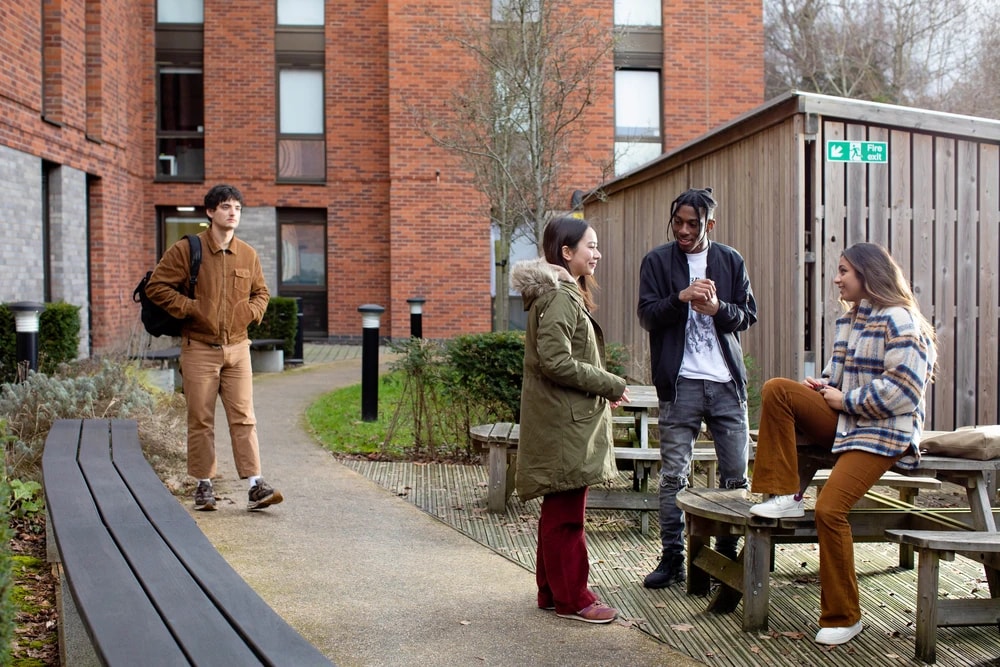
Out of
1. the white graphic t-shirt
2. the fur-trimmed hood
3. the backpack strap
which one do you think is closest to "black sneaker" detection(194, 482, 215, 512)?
the backpack strap

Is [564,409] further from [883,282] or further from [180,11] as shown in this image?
[180,11]

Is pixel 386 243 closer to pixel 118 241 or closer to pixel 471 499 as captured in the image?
pixel 118 241

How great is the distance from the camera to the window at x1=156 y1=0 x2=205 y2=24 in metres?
23.2

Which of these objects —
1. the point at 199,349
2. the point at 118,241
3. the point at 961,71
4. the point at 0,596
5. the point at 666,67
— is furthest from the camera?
the point at 961,71

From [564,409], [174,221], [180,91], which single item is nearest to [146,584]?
[564,409]

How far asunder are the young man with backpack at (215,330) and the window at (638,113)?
16.8m

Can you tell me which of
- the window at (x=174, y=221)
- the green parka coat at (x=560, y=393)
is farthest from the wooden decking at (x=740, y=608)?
the window at (x=174, y=221)

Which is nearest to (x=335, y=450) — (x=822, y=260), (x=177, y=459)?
(x=177, y=459)

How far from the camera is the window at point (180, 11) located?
914 inches

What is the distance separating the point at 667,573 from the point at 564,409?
129cm

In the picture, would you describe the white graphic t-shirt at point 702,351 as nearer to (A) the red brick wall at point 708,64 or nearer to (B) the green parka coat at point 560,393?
(B) the green parka coat at point 560,393

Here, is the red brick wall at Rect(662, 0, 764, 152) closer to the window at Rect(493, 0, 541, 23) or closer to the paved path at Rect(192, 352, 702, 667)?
the window at Rect(493, 0, 541, 23)

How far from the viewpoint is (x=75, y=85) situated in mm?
17188

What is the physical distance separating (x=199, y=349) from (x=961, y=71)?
95.7 ft
